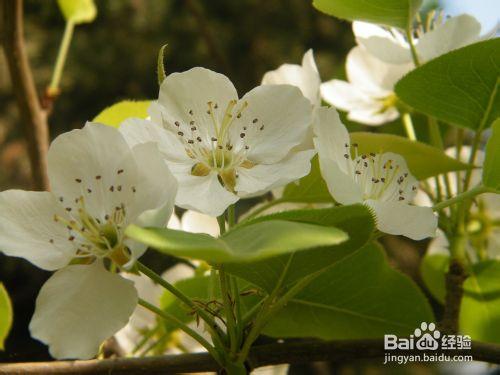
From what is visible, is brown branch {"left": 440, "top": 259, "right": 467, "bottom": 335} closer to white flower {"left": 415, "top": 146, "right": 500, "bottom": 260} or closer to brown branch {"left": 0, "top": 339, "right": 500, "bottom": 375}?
brown branch {"left": 0, "top": 339, "right": 500, "bottom": 375}

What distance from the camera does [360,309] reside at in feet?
2.59

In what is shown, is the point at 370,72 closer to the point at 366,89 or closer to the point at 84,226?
the point at 366,89

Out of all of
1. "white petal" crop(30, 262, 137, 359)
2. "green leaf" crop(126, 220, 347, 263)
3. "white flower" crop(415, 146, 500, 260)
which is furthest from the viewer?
"white flower" crop(415, 146, 500, 260)

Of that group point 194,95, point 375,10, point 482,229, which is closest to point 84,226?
point 194,95

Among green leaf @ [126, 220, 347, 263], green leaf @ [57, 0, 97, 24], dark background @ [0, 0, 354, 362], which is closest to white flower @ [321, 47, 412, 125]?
green leaf @ [57, 0, 97, 24]

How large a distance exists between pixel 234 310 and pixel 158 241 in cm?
24

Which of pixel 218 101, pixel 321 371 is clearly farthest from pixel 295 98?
pixel 321 371

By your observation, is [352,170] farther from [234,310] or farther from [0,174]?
[0,174]

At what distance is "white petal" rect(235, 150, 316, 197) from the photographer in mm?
614

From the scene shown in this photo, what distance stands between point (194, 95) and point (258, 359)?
0.25m

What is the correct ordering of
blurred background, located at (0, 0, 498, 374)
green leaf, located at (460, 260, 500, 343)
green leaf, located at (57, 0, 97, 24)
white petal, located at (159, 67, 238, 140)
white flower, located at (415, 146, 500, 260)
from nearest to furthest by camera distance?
white petal, located at (159, 67, 238, 140)
green leaf, located at (460, 260, 500, 343)
white flower, located at (415, 146, 500, 260)
green leaf, located at (57, 0, 97, 24)
blurred background, located at (0, 0, 498, 374)

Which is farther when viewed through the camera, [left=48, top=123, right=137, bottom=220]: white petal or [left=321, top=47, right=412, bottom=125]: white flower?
[left=321, top=47, right=412, bottom=125]: white flower

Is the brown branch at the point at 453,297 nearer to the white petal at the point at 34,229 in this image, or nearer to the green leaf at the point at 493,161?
the green leaf at the point at 493,161

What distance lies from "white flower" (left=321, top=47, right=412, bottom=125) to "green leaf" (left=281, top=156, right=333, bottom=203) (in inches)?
10.7
